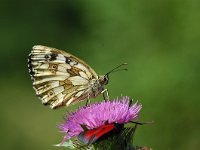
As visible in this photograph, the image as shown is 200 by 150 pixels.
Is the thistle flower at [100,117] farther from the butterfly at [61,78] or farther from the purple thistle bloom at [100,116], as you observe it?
the butterfly at [61,78]

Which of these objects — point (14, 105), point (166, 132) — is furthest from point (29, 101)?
point (166, 132)

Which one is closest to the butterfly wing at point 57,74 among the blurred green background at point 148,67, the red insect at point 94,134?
the red insect at point 94,134

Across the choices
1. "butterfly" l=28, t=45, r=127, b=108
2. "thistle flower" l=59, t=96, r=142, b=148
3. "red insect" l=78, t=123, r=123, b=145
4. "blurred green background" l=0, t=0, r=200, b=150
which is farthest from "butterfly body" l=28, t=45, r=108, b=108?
"blurred green background" l=0, t=0, r=200, b=150

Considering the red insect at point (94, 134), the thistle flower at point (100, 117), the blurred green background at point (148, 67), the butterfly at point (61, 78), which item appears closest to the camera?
the red insect at point (94, 134)

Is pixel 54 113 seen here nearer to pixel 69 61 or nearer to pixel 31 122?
pixel 31 122

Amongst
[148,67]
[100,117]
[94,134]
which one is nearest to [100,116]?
[100,117]

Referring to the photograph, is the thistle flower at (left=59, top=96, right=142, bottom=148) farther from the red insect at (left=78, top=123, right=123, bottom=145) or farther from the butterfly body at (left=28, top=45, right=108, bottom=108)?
the butterfly body at (left=28, top=45, right=108, bottom=108)

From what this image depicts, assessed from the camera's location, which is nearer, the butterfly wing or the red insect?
the red insect
